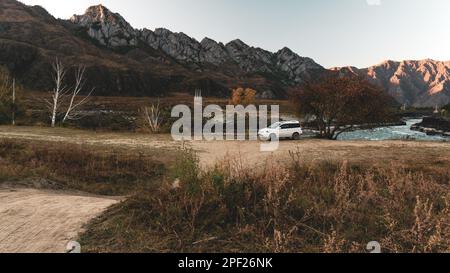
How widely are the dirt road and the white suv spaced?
24.7m

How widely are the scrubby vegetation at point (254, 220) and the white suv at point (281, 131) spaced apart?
2479cm

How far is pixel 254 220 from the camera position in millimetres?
7227

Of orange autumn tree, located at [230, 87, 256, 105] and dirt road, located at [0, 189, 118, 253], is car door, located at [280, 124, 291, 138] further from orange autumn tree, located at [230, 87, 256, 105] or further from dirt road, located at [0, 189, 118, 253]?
orange autumn tree, located at [230, 87, 256, 105]

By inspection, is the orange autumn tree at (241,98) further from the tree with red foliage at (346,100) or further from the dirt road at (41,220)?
the dirt road at (41,220)

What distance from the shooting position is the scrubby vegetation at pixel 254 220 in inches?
248

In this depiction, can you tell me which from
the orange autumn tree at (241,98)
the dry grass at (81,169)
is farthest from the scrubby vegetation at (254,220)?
the orange autumn tree at (241,98)

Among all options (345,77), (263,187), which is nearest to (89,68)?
(345,77)

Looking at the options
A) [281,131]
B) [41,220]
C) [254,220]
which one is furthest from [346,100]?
[41,220]

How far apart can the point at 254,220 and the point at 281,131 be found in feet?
90.4

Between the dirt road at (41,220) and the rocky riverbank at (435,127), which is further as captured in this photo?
the rocky riverbank at (435,127)

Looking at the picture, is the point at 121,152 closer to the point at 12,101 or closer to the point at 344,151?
the point at 344,151

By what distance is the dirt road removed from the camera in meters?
6.85

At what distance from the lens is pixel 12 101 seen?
48.5m

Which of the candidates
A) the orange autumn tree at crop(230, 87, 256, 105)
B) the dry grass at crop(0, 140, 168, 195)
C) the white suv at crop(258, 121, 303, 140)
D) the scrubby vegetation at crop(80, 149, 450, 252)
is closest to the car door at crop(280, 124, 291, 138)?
the white suv at crop(258, 121, 303, 140)
